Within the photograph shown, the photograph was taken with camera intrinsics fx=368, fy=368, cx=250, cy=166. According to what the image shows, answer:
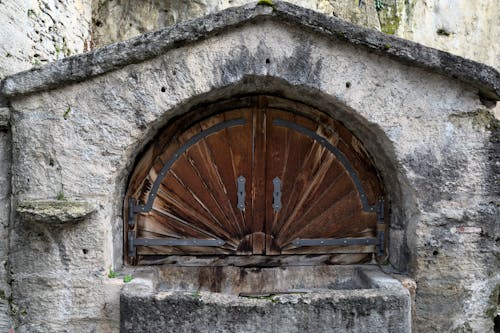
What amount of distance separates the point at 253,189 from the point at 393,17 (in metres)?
4.53

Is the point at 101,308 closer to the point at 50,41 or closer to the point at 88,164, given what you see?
the point at 88,164

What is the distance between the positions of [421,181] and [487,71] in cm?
80

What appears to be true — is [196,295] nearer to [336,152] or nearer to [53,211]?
[53,211]

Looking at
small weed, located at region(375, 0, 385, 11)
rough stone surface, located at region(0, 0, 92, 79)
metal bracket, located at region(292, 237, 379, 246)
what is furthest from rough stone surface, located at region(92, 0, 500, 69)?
metal bracket, located at region(292, 237, 379, 246)

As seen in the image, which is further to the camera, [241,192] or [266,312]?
[241,192]

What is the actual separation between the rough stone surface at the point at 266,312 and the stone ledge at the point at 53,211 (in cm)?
53

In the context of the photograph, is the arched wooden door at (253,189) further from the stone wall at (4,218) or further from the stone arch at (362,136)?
the stone wall at (4,218)

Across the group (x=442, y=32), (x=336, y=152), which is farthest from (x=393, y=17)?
(x=336, y=152)

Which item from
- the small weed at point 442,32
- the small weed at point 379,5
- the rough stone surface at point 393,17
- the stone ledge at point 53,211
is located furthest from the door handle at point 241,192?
the small weed at point 442,32

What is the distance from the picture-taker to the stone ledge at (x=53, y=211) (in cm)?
213

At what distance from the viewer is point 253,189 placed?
268 cm

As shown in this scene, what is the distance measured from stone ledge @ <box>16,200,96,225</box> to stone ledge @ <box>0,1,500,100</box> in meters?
0.69

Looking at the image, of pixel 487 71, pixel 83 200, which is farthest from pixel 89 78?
pixel 487 71

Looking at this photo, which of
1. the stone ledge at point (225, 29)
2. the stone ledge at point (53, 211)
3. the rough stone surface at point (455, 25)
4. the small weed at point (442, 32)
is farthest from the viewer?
the small weed at point (442, 32)
